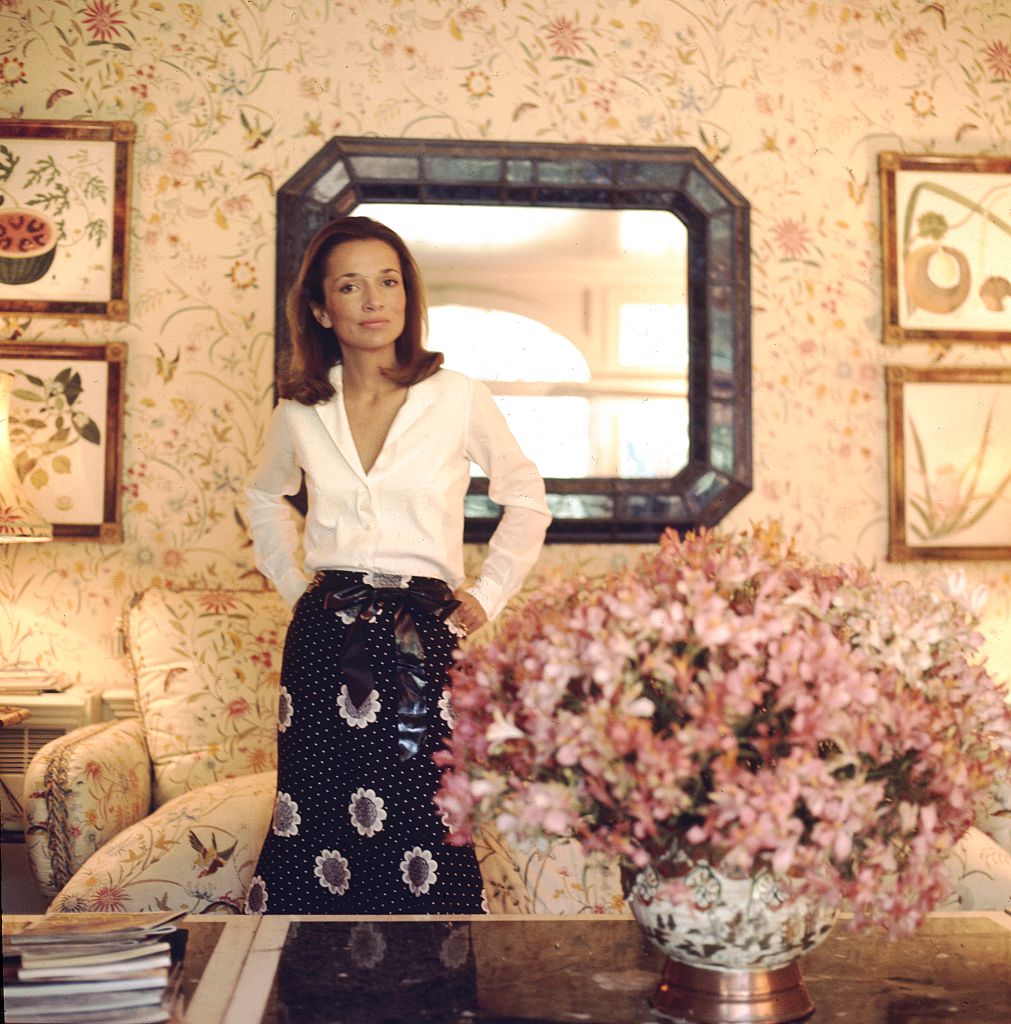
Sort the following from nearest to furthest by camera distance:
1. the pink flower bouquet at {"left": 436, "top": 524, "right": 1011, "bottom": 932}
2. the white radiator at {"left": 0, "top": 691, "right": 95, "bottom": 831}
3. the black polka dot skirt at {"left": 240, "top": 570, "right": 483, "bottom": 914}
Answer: the pink flower bouquet at {"left": 436, "top": 524, "right": 1011, "bottom": 932}, the black polka dot skirt at {"left": 240, "top": 570, "right": 483, "bottom": 914}, the white radiator at {"left": 0, "top": 691, "right": 95, "bottom": 831}

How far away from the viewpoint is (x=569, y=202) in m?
3.28

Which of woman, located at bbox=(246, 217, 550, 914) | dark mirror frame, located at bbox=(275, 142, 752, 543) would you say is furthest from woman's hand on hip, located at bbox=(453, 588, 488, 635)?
dark mirror frame, located at bbox=(275, 142, 752, 543)

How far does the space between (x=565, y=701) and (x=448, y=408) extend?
1267 millimetres

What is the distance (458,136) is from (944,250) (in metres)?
1.36

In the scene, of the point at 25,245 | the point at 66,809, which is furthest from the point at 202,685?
the point at 25,245

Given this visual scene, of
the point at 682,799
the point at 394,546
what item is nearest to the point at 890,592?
the point at 682,799

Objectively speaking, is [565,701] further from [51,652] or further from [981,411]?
[981,411]

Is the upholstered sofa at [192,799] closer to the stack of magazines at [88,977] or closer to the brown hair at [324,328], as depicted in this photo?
the brown hair at [324,328]

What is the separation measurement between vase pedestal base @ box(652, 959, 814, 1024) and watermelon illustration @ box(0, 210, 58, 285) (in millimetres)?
2692

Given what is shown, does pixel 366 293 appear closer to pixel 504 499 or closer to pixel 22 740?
pixel 504 499

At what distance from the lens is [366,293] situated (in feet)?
7.14

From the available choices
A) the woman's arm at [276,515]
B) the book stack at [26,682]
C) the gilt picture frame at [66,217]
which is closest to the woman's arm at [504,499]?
the woman's arm at [276,515]

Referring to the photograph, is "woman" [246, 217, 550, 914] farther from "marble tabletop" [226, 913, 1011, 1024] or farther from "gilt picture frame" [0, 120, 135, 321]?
"gilt picture frame" [0, 120, 135, 321]

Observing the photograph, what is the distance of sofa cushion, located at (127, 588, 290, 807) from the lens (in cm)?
275
